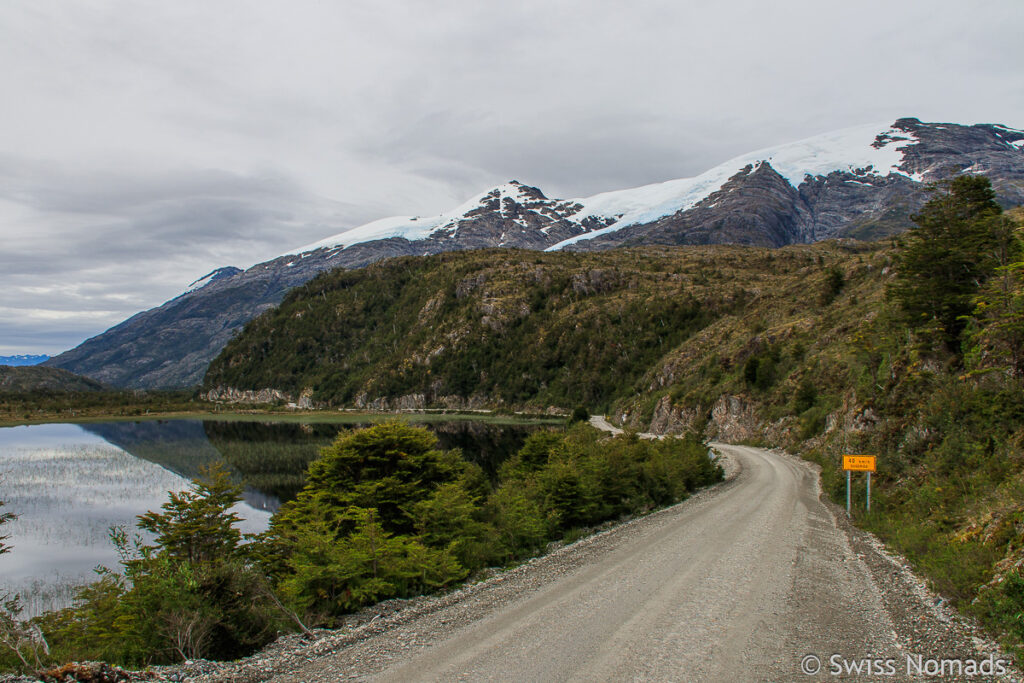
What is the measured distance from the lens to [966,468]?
44.7 ft

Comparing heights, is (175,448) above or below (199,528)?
below

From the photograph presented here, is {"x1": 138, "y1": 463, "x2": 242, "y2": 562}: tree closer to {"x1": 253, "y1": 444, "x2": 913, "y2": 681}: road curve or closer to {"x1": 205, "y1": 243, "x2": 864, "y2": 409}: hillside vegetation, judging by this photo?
{"x1": 253, "y1": 444, "x2": 913, "y2": 681}: road curve

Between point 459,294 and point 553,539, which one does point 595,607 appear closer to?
point 553,539

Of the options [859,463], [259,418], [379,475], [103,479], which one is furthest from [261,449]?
[259,418]

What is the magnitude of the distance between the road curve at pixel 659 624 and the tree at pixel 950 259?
10.5 meters

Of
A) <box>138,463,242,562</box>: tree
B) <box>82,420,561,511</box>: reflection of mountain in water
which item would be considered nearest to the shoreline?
<box>82,420,561,511</box>: reflection of mountain in water

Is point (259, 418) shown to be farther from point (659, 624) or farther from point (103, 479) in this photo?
point (659, 624)

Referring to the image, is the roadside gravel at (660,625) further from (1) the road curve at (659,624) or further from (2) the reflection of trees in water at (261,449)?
(2) the reflection of trees in water at (261,449)

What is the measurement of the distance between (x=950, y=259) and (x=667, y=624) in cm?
1809

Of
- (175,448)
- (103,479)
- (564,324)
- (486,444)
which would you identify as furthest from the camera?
(564,324)

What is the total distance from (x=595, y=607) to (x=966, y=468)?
10.7m

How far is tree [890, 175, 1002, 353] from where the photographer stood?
18.5 meters

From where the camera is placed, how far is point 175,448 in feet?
233

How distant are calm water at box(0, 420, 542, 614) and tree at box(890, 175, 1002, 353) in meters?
21.8
